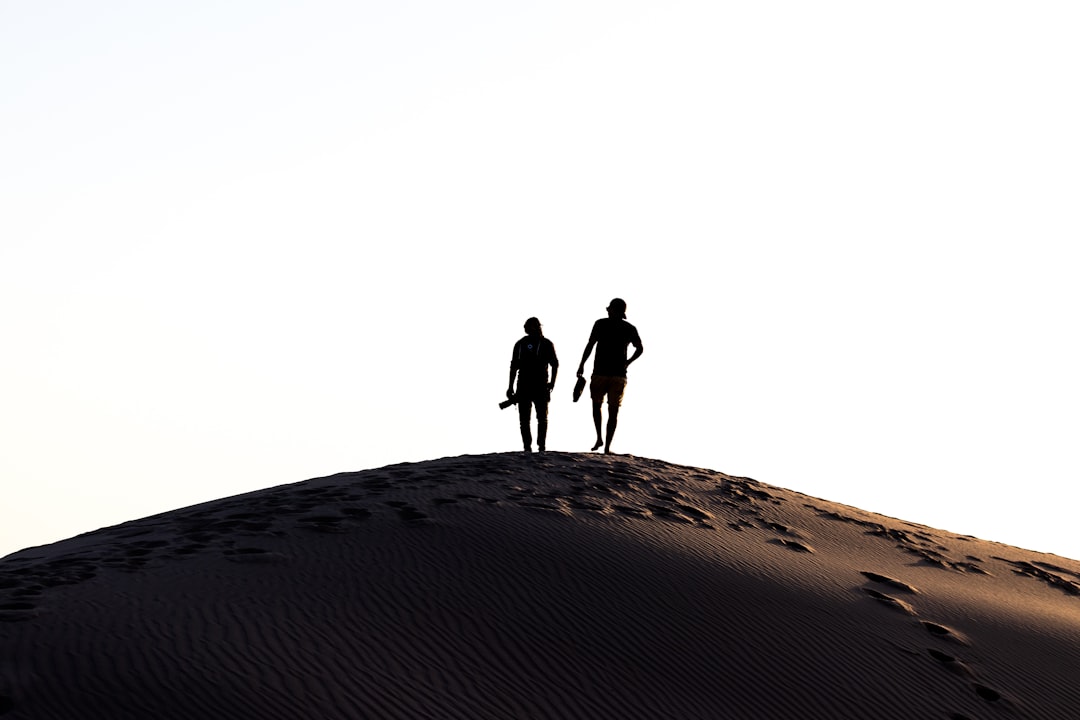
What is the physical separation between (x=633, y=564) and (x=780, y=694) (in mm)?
2283

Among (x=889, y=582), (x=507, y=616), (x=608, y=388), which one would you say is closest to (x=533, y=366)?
(x=608, y=388)

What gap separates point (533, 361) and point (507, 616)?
609cm

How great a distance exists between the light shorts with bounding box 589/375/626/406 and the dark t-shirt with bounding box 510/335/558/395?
588 mm

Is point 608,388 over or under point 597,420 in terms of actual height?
over

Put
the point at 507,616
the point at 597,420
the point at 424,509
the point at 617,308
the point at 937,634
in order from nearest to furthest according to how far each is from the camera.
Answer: the point at 507,616 < the point at 937,634 < the point at 424,509 < the point at 617,308 < the point at 597,420

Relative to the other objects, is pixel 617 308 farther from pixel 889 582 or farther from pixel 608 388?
pixel 889 582

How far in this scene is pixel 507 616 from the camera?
8.21 meters

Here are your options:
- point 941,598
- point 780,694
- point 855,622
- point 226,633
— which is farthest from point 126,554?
point 941,598

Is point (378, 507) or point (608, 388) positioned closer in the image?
point (378, 507)

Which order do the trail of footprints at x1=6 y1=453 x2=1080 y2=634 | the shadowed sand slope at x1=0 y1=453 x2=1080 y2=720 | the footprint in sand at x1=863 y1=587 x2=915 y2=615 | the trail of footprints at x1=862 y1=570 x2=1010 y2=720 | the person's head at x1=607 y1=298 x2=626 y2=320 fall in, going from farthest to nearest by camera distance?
the person's head at x1=607 y1=298 x2=626 y2=320
the footprint in sand at x1=863 y1=587 x2=915 y2=615
the trail of footprints at x1=6 y1=453 x2=1080 y2=634
the trail of footprints at x1=862 y1=570 x2=1010 y2=720
the shadowed sand slope at x1=0 y1=453 x2=1080 y2=720

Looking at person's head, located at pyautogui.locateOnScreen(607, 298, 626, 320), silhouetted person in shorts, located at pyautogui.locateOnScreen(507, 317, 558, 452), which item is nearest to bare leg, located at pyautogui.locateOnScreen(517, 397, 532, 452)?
silhouetted person in shorts, located at pyautogui.locateOnScreen(507, 317, 558, 452)

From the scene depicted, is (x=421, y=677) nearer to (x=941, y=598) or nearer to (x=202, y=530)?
(x=202, y=530)

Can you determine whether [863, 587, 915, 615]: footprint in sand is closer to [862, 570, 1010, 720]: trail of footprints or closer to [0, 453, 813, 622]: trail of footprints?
[862, 570, 1010, 720]: trail of footprints

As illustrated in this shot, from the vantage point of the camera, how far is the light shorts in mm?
13953
